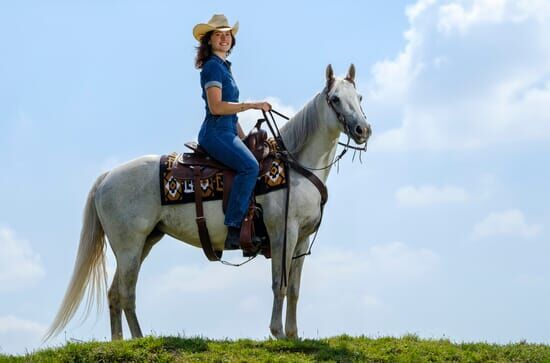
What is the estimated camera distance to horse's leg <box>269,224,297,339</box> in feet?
39.5

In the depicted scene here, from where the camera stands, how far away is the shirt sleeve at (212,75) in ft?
40.1

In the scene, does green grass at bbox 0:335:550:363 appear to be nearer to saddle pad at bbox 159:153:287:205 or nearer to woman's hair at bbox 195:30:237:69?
saddle pad at bbox 159:153:287:205

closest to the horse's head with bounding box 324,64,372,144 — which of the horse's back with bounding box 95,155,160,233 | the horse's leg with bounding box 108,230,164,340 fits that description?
the horse's back with bounding box 95,155,160,233

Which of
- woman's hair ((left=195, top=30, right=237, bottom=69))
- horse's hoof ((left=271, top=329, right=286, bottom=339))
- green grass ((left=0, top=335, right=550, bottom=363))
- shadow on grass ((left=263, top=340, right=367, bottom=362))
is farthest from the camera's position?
woman's hair ((left=195, top=30, right=237, bottom=69))

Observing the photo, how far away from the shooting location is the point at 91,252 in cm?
1307

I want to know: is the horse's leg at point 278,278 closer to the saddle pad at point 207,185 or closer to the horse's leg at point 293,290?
the horse's leg at point 293,290

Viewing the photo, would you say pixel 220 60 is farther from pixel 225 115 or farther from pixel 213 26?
pixel 225 115

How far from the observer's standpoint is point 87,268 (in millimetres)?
13000

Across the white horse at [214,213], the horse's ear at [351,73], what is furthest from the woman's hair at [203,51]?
the horse's ear at [351,73]

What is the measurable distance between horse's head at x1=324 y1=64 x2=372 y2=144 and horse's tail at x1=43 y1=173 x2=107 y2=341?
3410mm

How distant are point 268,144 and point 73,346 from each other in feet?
11.8

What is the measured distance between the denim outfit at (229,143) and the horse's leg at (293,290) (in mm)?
995

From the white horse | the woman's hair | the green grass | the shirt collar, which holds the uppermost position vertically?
the woman's hair

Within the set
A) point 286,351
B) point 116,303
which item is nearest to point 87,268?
point 116,303
